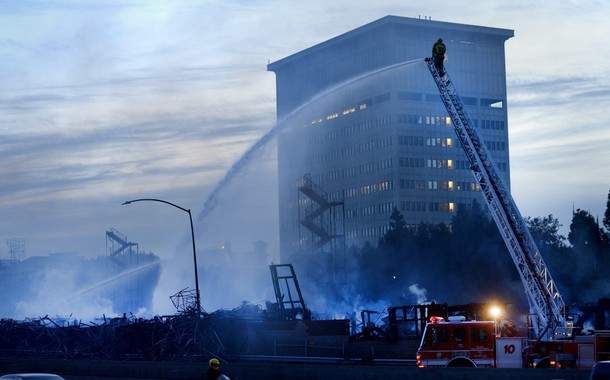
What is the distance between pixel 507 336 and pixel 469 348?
8.01 ft

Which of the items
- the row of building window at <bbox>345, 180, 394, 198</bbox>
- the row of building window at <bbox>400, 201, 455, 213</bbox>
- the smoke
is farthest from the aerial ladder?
the row of building window at <bbox>345, 180, 394, 198</bbox>

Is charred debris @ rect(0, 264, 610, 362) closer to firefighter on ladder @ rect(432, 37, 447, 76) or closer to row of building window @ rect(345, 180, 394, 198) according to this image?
firefighter on ladder @ rect(432, 37, 447, 76)

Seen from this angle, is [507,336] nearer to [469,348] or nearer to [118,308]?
[469,348]

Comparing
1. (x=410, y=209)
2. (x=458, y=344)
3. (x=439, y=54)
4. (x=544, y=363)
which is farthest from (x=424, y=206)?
(x=544, y=363)

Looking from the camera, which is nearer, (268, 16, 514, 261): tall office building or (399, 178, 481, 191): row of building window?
(268, 16, 514, 261): tall office building

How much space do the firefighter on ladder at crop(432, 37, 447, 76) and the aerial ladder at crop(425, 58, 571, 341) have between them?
0.47 meters

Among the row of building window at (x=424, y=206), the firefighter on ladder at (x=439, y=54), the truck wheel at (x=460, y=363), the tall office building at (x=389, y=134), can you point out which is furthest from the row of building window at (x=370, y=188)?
the truck wheel at (x=460, y=363)

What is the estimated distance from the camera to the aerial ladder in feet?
192

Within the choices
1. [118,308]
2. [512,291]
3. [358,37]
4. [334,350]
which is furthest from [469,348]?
[358,37]

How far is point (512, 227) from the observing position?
6216 cm

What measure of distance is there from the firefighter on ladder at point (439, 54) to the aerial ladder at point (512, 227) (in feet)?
1.54

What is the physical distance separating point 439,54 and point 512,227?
11.8m

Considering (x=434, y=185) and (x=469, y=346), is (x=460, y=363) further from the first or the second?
(x=434, y=185)

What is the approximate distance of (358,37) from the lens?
19712 centimetres
